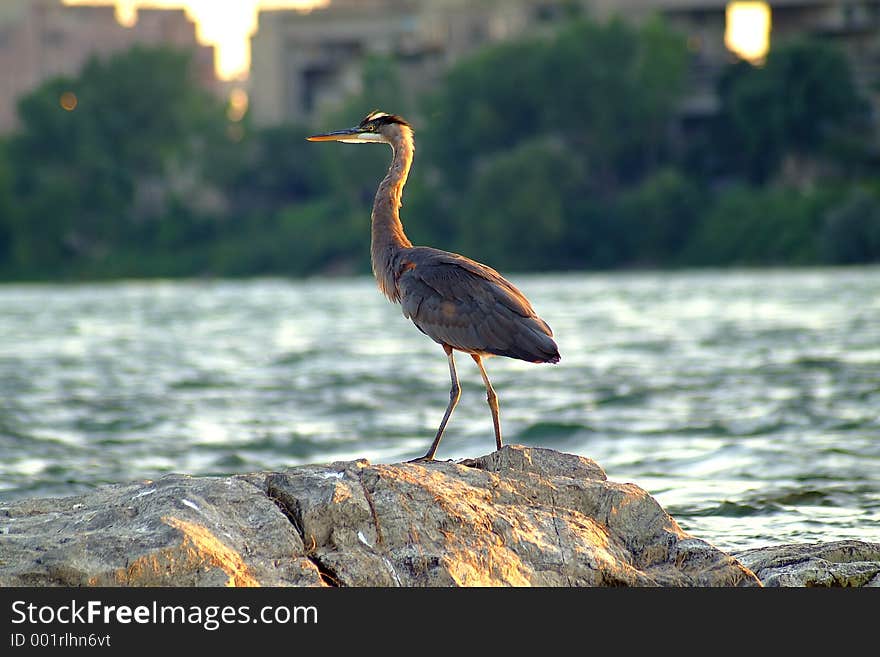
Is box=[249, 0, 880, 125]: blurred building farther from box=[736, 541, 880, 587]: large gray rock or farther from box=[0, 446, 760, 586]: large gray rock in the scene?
box=[0, 446, 760, 586]: large gray rock

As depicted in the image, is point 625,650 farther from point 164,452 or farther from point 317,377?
point 317,377

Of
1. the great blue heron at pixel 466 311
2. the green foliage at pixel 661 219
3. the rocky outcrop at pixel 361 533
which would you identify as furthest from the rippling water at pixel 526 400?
the green foliage at pixel 661 219

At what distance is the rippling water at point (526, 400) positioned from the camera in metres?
13.2

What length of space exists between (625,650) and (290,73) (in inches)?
3574

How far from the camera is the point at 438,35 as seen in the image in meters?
84.5

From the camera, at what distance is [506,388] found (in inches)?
886

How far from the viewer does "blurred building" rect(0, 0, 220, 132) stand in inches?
5015

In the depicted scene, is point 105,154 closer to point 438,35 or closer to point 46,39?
point 438,35

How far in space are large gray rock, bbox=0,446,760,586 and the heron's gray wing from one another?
118 cm

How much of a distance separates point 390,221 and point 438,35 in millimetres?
76187

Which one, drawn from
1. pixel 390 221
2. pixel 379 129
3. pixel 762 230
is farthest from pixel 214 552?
pixel 762 230

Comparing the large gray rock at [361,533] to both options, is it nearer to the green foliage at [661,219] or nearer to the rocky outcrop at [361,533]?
the rocky outcrop at [361,533]

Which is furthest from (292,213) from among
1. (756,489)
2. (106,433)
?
(756,489)

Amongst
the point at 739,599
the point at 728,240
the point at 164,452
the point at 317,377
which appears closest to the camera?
the point at 739,599
